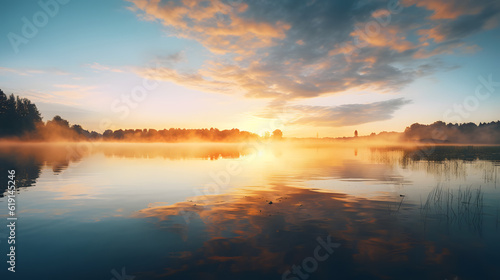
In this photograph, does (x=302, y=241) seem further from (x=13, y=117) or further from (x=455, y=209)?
(x=13, y=117)

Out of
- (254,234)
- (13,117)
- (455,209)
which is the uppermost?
(13,117)

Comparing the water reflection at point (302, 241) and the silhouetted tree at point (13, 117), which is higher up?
the silhouetted tree at point (13, 117)

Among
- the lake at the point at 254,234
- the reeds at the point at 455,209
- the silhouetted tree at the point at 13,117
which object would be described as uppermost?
the silhouetted tree at the point at 13,117

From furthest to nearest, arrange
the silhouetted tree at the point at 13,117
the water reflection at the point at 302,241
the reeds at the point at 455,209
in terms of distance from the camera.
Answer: the silhouetted tree at the point at 13,117 < the reeds at the point at 455,209 < the water reflection at the point at 302,241

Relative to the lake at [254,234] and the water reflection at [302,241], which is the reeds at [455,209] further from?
the water reflection at [302,241]

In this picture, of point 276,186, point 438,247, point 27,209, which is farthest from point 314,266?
point 27,209

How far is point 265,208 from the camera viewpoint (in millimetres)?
19109

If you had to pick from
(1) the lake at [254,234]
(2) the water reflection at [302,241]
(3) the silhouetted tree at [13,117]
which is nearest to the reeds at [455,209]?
(1) the lake at [254,234]

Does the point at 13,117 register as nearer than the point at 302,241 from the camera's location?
No

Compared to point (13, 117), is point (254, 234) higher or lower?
lower

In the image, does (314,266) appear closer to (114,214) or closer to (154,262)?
(154,262)

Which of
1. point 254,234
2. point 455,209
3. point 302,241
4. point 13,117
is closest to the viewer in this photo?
point 302,241

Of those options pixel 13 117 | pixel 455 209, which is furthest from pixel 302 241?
pixel 13 117

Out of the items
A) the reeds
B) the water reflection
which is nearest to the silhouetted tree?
the water reflection
